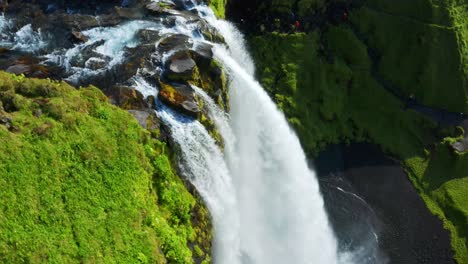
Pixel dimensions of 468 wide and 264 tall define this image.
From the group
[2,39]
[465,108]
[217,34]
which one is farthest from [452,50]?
[2,39]

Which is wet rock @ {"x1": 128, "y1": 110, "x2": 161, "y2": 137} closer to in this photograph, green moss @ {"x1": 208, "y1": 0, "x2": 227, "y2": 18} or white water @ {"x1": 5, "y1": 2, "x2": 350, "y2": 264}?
white water @ {"x1": 5, "y1": 2, "x2": 350, "y2": 264}

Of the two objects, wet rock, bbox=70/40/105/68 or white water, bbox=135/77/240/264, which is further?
wet rock, bbox=70/40/105/68

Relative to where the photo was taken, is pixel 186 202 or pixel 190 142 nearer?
pixel 186 202

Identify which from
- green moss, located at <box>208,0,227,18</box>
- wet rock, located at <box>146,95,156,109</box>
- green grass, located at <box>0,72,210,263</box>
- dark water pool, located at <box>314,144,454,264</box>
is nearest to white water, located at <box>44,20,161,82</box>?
wet rock, located at <box>146,95,156,109</box>

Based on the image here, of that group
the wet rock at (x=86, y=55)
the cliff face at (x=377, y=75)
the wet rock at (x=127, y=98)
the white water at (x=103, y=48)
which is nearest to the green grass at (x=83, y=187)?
the wet rock at (x=127, y=98)

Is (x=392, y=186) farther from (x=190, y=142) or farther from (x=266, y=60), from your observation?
(x=190, y=142)

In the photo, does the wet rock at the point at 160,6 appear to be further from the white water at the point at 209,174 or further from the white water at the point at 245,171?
the white water at the point at 209,174

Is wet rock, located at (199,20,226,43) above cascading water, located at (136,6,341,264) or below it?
above
